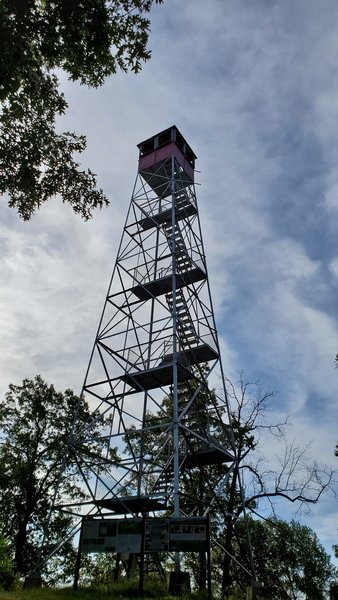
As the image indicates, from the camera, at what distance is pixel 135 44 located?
8.89m

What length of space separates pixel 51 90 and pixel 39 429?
2000 centimetres

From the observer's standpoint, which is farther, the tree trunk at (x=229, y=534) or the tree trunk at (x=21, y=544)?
the tree trunk at (x=21, y=544)

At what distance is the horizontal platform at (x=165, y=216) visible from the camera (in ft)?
59.6

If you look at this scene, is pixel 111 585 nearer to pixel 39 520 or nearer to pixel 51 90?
pixel 51 90

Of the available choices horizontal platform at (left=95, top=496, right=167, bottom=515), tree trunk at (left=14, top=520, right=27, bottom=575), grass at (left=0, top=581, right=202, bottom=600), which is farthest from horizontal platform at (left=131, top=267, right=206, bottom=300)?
tree trunk at (left=14, top=520, right=27, bottom=575)

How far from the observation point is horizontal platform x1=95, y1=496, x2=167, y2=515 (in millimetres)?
11961

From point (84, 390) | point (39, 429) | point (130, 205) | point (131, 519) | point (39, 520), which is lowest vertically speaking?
point (131, 519)

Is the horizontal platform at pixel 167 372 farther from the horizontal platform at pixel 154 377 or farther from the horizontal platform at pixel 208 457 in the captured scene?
the horizontal platform at pixel 208 457

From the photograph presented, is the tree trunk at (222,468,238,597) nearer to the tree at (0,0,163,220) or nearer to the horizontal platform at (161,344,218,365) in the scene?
the horizontal platform at (161,344,218,365)

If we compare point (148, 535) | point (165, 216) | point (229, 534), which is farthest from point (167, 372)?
point (229, 534)

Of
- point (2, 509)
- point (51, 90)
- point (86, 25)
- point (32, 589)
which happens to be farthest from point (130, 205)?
point (2, 509)

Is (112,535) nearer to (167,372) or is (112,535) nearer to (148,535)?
(148,535)

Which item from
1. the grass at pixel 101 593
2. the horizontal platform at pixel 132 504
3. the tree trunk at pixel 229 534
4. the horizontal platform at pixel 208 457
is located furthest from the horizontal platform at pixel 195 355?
the tree trunk at pixel 229 534

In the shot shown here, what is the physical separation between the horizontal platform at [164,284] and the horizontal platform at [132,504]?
6.75 m
